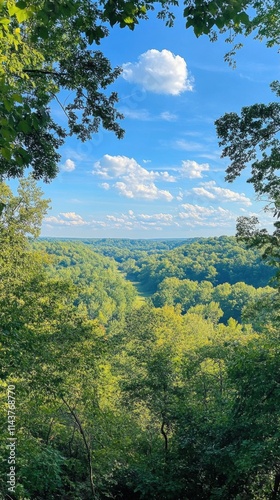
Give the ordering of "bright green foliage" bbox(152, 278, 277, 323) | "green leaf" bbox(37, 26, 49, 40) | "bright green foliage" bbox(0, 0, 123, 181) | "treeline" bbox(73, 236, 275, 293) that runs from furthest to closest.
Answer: "treeline" bbox(73, 236, 275, 293), "bright green foliage" bbox(152, 278, 277, 323), "bright green foliage" bbox(0, 0, 123, 181), "green leaf" bbox(37, 26, 49, 40)

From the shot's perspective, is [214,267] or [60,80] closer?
[60,80]

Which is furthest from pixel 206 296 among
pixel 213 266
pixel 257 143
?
pixel 257 143

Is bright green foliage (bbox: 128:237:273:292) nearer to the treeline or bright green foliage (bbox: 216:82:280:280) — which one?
the treeline

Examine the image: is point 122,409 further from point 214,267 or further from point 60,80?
point 214,267

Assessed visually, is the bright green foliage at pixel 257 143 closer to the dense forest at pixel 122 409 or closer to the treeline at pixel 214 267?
the dense forest at pixel 122 409

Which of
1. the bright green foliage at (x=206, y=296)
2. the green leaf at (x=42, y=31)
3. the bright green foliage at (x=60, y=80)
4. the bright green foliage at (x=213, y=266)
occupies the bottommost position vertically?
the bright green foliage at (x=206, y=296)

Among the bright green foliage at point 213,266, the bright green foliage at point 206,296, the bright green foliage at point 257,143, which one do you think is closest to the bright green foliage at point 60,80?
the bright green foliage at point 257,143

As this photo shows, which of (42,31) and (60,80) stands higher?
(60,80)

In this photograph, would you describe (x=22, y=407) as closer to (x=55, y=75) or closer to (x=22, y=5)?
(x=55, y=75)

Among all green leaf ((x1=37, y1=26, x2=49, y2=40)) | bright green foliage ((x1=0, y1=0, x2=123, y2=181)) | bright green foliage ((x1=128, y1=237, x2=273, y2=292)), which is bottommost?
bright green foliage ((x1=128, y1=237, x2=273, y2=292))

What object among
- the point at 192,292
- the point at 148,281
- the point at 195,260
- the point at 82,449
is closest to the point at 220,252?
the point at 195,260

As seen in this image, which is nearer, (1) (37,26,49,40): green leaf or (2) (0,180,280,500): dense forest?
(1) (37,26,49,40): green leaf

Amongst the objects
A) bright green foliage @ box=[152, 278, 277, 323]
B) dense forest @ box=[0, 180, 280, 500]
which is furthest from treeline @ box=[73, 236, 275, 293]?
dense forest @ box=[0, 180, 280, 500]

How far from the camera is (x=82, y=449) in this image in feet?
34.6
